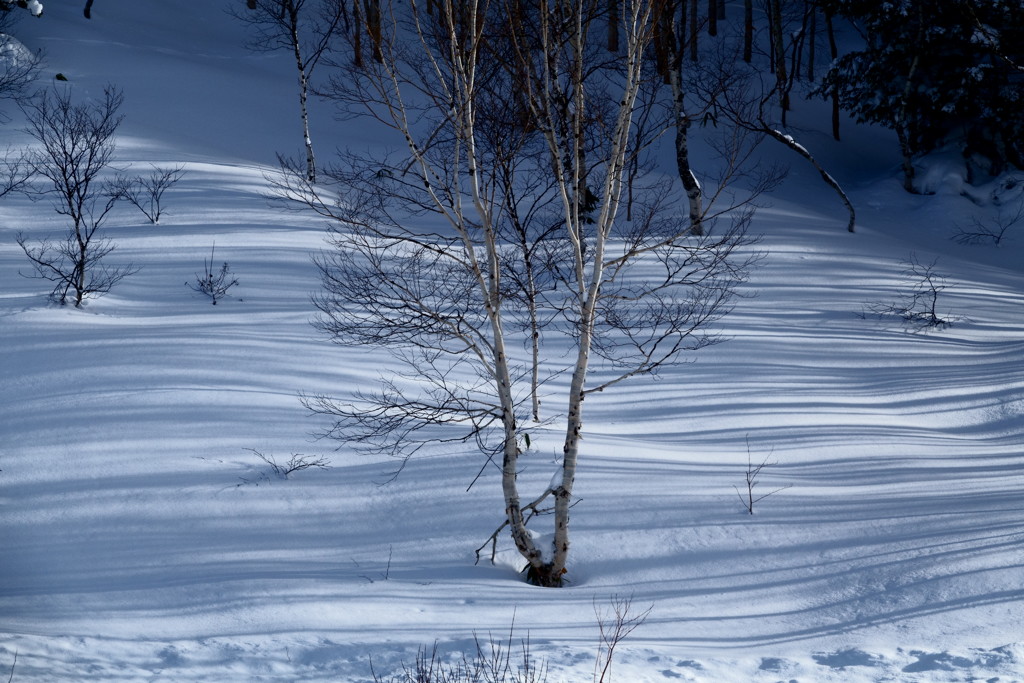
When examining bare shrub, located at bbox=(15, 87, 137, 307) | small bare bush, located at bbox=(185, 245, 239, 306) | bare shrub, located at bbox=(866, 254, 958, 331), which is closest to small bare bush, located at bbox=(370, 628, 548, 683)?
small bare bush, located at bbox=(185, 245, 239, 306)

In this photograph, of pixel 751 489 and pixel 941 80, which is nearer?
pixel 751 489

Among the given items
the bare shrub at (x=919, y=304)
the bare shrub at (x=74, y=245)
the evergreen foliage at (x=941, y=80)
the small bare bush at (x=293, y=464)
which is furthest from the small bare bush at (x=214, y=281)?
the evergreen foliage at (x=941, y=80)

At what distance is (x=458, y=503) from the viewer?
7.77 m

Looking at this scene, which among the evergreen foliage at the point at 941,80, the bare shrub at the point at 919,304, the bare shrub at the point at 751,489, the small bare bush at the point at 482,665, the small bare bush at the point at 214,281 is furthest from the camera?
the evergreen foliage at the point at 941,80

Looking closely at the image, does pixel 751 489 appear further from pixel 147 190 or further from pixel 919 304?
pixel 147 190

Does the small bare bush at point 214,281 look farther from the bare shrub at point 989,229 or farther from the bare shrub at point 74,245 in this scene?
the bare shrub at point 989,229

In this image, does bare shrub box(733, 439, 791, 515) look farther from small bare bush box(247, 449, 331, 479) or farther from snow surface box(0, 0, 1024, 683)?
small bare bush box(247, 449, 331, 479)

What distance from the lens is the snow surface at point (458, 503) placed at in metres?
→ 5.41

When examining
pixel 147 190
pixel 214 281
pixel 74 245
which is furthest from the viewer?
pixel 147 190

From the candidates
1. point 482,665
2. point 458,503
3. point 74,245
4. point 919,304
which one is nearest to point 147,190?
point 74,245

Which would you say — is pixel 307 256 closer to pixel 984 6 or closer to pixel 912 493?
pixel 912 493

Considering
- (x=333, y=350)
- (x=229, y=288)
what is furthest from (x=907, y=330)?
(x=229, y=288)

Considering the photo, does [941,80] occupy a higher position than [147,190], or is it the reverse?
[941,80]

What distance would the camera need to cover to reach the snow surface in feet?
17.7
